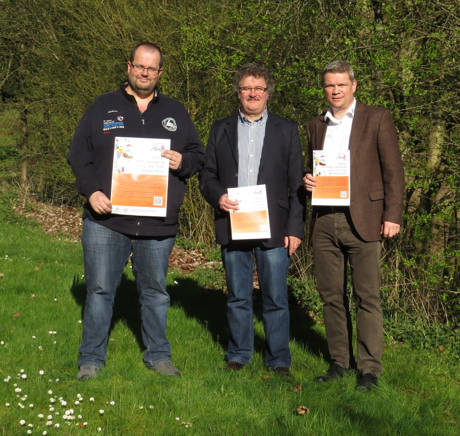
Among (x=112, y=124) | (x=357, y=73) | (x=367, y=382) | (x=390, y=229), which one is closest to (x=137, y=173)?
(x=112, y=124)

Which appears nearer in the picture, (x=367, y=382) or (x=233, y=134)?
(x=367, y=382)

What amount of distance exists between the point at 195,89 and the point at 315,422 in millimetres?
8166

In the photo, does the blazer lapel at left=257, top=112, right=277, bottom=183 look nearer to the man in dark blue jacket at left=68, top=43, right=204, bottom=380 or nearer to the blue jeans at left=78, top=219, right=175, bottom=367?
the man in dark blue jacket at left=68, top=43, right=204, bottom=380

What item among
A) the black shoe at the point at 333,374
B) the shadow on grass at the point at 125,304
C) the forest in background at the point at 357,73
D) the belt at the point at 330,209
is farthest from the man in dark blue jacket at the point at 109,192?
the forest in background at the point at 357,73

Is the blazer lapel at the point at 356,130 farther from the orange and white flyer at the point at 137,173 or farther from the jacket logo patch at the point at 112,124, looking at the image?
the jacket logo patch at the point at 112,124

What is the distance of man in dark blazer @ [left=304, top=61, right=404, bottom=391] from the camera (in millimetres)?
4277

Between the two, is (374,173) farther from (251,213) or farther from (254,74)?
(254,74)

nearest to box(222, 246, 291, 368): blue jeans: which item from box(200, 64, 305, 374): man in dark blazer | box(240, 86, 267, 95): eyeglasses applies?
box(200, 64, 305, 374): man in dark blazer

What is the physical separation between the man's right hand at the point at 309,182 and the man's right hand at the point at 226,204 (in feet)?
1.82

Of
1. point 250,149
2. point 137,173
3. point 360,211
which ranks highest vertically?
point 250,149

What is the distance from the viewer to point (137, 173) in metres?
4.31

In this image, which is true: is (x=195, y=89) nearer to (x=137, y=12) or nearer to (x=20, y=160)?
(x=137, y=12)

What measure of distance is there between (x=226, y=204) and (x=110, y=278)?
41.5 inches

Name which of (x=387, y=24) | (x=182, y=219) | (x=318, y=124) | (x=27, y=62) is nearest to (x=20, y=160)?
(x=27, y=62)
